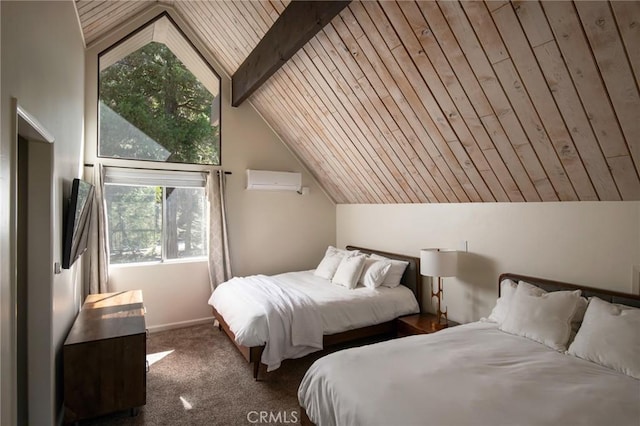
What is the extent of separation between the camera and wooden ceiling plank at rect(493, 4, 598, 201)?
6.21ft

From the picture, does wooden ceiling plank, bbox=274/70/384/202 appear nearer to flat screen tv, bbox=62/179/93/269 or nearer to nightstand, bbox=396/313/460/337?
nightstand, bbox=396/313/460/337

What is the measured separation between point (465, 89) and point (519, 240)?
1413 mm

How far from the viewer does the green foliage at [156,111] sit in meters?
4.09

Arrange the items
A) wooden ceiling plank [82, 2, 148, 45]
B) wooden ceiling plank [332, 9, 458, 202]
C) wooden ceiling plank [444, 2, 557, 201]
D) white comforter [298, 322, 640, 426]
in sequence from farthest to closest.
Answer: wooden ceiling plank [82, 2, 148, 45]
wooden ceiling plank [332, 9, 458, 202]
wooden ceiling plank [444, 2, 557, 201]
white comforter [298, 322, 640, 426]

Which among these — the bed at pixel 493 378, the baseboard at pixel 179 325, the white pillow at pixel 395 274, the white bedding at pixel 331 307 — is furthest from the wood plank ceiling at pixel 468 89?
the baseboard at pixel 179 325

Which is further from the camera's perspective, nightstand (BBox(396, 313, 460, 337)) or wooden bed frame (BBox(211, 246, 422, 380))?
nightstand (BBox(396, 313, 460, 337))

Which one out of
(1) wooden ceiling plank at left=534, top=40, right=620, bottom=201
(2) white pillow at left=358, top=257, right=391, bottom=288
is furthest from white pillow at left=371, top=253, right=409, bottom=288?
(1) wooden ceiling plank at left=534, top=40, right=620, bottom=201

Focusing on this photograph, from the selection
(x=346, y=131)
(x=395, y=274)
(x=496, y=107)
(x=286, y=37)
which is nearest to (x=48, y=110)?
(x=286, y=37)

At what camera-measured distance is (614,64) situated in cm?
174

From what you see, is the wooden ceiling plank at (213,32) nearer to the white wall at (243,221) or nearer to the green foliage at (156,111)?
the white wall at (243,221)

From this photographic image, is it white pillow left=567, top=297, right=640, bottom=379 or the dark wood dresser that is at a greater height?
white pillow left=567, top=297, right=640, bottom=379

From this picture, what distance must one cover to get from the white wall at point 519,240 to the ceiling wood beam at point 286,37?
2.13 meters

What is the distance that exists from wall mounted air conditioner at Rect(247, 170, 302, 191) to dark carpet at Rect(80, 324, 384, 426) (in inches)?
81.0

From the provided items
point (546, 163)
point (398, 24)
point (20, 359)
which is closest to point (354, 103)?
point (398, 24)
